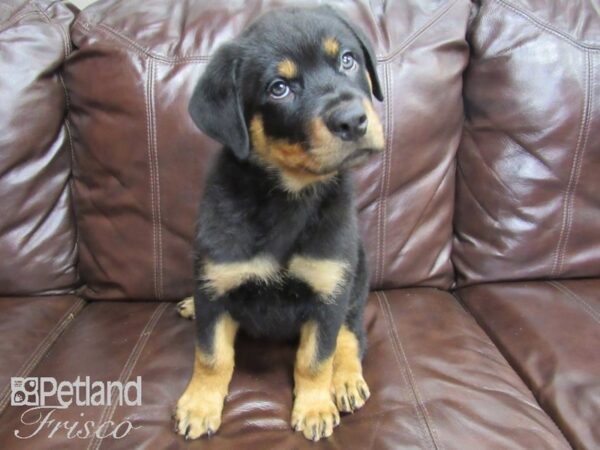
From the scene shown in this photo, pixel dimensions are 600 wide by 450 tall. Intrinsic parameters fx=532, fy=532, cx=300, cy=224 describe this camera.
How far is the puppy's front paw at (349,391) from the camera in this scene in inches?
67.1

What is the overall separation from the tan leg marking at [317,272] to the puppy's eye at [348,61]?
602 mm

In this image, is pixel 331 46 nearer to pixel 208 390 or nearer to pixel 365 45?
pixel 365 45

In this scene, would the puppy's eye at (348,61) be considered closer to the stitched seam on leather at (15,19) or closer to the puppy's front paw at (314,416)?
the puppy's front paw at (314,416)

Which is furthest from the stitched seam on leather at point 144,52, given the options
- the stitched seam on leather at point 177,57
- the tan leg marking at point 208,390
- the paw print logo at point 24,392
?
the paw print logo at point 24,392

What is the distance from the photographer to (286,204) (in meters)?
1.67

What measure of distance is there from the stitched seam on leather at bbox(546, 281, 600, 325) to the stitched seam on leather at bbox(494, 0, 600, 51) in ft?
3.32

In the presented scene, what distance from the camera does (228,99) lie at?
1.53 m

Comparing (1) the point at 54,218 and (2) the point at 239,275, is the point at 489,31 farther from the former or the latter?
(1) the point at 54,218

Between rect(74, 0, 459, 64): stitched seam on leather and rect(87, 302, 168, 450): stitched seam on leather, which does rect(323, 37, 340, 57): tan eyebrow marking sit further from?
rect(87, 302, 168, 450): stitched seam on leather

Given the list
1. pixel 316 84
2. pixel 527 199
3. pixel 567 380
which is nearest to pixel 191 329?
pixel 316 84

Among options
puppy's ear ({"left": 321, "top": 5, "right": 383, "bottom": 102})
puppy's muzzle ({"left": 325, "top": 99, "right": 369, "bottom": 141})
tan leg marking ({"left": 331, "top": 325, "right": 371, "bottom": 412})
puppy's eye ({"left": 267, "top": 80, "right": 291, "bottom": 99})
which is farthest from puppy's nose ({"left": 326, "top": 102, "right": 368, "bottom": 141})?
tan leg marking ({"left": 331, "top": 325, "right": 371, "bottom": 412})

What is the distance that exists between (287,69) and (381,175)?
2.97 feet

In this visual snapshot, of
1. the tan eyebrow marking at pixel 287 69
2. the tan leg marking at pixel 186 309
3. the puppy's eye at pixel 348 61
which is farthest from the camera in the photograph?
the tan leg marking at pixel 186 309

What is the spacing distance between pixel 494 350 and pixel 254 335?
34.9 inches
